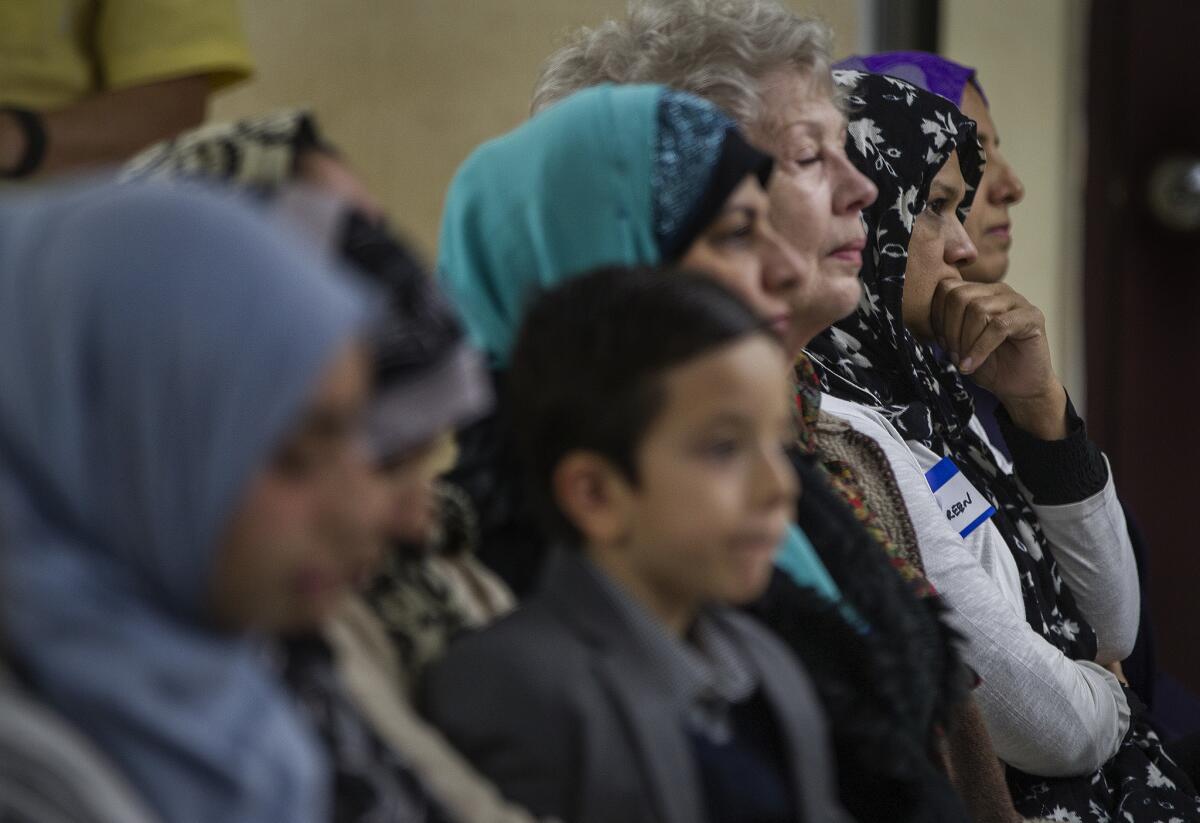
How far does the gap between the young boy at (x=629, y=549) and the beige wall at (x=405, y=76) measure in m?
1.63

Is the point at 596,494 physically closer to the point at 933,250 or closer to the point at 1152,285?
the point at 933,250

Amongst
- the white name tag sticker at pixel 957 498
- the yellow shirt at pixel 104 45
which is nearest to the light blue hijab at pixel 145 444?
the yellow shirt at pixel 104 45

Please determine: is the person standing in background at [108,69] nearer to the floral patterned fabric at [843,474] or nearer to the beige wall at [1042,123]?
the floral patterned fabric at [843,474]

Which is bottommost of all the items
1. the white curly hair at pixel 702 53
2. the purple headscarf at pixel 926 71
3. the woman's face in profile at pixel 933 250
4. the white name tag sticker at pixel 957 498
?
the white name tag sticker at pixel 957 498

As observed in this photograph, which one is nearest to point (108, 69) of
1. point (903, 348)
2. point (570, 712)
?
point (903, 348)

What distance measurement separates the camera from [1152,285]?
3.61 meters

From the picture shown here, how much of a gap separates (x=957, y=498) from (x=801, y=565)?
667 millimetres

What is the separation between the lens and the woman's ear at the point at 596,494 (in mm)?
941

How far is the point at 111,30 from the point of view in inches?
67.9

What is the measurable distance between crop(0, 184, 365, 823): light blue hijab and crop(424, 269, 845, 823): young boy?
247 millimetres

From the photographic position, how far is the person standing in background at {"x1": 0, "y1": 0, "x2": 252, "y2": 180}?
1.55 meters

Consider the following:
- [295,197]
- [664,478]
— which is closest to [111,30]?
[295,197]

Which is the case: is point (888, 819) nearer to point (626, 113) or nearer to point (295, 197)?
point (626, 113)

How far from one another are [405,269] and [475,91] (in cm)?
192
